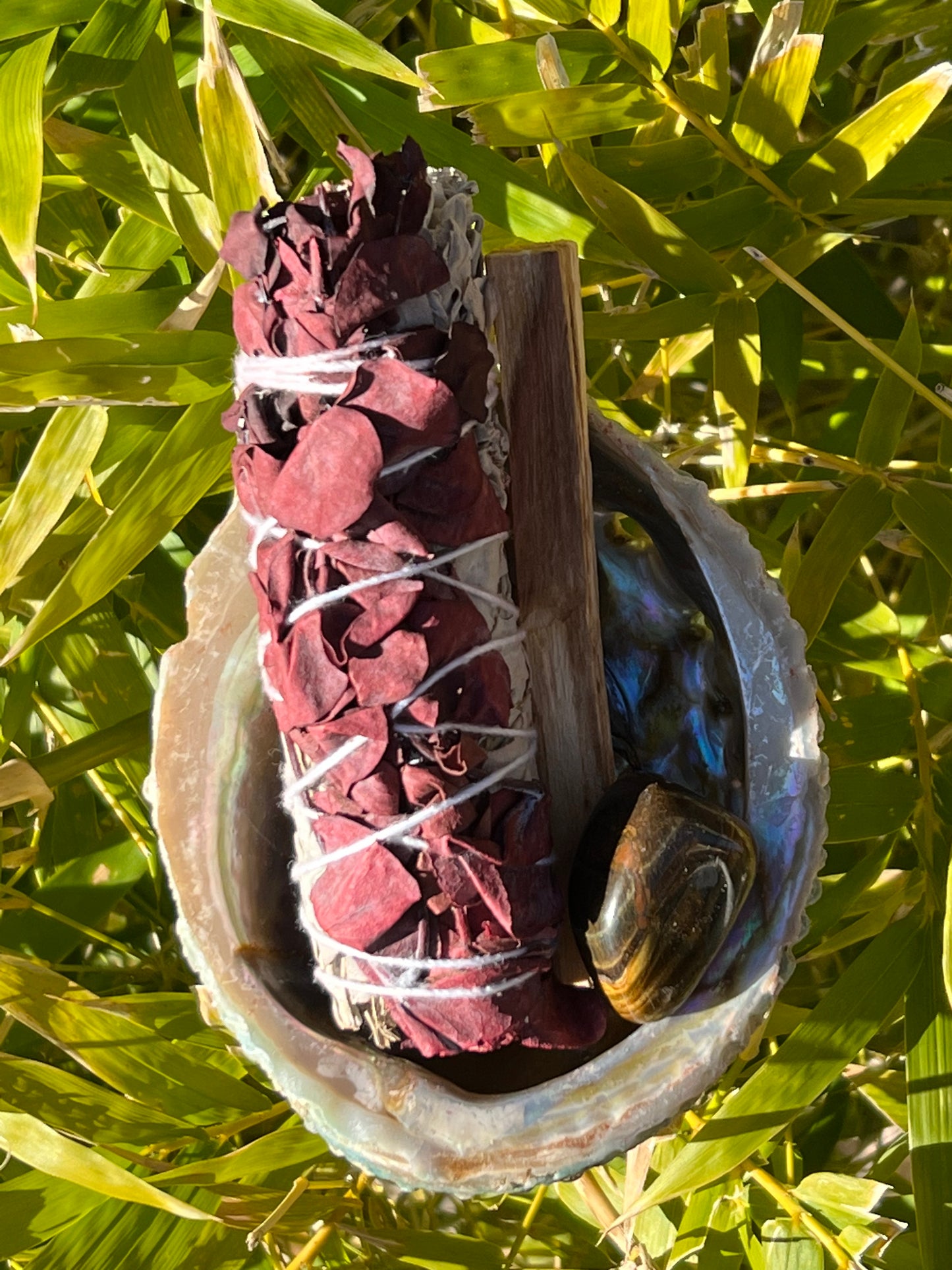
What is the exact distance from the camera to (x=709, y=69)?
1.95ft

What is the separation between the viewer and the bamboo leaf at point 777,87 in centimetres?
53

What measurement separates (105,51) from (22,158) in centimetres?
11

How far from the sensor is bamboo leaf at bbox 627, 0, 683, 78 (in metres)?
0.56

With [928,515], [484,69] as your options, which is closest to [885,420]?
[928,515]

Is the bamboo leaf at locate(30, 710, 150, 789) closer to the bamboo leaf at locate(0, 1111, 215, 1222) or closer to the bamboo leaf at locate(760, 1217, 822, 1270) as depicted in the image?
the bamboo leaf at locate(0, 1111, 215, 1222)

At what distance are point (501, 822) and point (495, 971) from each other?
2.2 inches

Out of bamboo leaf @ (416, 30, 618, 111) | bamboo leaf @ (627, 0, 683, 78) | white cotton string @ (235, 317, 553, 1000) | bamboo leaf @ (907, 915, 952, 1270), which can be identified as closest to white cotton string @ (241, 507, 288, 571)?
white cotton string @ (235, 317, 553, 1000)

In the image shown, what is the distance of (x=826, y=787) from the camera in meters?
0.48

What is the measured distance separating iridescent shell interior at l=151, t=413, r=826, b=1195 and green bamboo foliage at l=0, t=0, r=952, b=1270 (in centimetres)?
10

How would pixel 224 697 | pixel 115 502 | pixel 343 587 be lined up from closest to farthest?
1. pixel 343 587
2. pixel 224 697
3. pixel 115 502

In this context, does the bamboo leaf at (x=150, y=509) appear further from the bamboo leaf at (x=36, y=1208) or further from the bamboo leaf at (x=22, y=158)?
the bamboo leaf at (x=36, y=1208)

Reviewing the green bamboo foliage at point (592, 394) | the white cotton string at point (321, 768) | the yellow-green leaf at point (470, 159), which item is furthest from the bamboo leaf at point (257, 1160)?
the yellow-green leaf at point (470, 159)

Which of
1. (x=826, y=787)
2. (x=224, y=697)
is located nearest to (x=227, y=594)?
(x=224, y=697)

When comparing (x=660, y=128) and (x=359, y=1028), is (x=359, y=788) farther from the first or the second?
(x=660, y=128)
